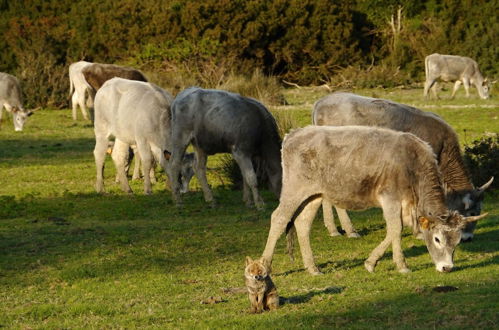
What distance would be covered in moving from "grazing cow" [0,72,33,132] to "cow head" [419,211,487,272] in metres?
21.8

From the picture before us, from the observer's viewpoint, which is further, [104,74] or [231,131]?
[104,74]

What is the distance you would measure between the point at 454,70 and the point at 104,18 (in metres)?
17.0

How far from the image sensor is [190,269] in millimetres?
12570

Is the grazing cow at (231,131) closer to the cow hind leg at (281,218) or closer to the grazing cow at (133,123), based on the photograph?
the grazing cow at (133,123)

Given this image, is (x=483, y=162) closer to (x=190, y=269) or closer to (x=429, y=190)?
(x=429, y=190)

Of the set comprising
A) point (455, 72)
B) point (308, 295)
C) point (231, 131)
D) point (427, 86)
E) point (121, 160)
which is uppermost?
point (308, 295)

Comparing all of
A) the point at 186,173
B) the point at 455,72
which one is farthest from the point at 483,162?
the point at 455,72

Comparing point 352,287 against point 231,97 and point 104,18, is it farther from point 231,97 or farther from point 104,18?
point 104,18

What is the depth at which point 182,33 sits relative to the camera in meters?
44.4

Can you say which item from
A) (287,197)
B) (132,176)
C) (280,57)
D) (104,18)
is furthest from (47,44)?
(287,197)

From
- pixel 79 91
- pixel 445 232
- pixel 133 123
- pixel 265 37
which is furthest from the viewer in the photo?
pixel 265 37

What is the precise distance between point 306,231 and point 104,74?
19.1 meters

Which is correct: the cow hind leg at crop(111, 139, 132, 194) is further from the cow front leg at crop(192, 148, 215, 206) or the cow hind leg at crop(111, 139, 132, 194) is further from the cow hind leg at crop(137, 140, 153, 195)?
the cow front leg at crop(192, 148, 215, 206)

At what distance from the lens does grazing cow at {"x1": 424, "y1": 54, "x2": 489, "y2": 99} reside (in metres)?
38.7
